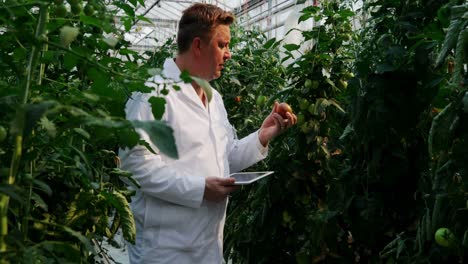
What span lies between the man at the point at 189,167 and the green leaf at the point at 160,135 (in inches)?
51.0

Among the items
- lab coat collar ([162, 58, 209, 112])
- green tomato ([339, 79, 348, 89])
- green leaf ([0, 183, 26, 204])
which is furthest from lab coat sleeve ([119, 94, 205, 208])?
green leaf ([0, 183, 26, 204])

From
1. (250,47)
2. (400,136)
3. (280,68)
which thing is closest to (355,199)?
(400,136)

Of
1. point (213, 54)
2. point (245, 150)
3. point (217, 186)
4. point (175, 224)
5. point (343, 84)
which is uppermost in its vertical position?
point (213, 54)

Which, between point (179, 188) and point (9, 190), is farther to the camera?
point (179, 188)

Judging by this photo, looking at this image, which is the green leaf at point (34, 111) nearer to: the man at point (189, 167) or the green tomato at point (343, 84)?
the man at point (189, 167)

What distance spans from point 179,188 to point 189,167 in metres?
0.14

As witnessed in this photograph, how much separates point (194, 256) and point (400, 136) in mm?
808

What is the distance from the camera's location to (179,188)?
2.11 meters

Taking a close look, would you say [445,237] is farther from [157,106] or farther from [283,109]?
[283,109]

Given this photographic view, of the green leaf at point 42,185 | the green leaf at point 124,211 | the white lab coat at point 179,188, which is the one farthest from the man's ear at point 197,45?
the green leaf at point 42,185

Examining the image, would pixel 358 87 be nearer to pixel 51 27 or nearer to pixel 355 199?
pixel 355 199

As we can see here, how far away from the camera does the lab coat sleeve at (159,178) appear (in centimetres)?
212

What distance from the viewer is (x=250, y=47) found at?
488cm

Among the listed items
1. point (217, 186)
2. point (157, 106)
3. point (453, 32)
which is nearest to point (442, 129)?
point (453, 32)
